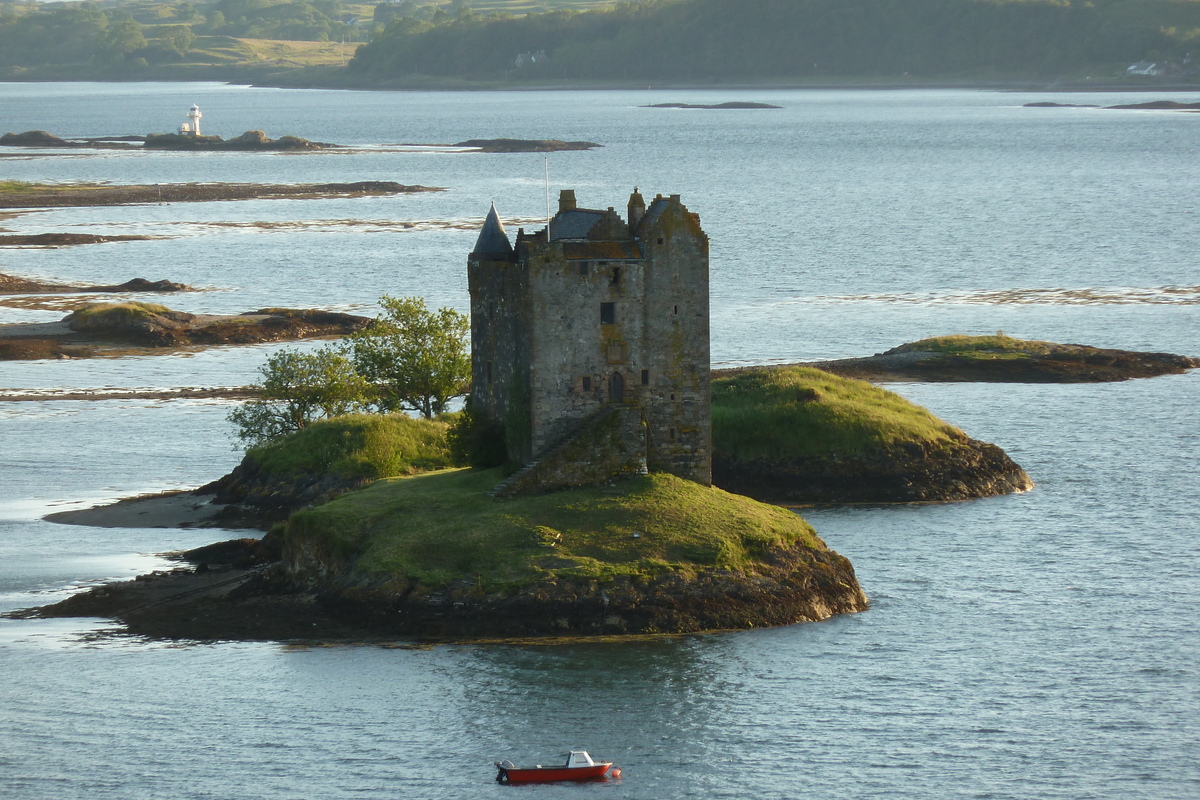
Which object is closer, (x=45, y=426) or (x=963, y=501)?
(x=963, y=501)

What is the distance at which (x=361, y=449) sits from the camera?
75.4 meters

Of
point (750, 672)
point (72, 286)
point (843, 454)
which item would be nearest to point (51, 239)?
point (72, 286)

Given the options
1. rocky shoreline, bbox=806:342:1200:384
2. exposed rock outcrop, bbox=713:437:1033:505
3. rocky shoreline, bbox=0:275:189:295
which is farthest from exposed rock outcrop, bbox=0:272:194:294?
exposed rock outcrop, bbox=713:437:1033:505

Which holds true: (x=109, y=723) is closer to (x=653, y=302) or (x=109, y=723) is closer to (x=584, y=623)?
(x=584, y=623)

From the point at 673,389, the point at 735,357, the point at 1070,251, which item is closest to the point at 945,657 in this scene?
the point at 673,389

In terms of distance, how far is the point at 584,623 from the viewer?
56.0m

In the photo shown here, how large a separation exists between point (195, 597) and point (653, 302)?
19635 mm

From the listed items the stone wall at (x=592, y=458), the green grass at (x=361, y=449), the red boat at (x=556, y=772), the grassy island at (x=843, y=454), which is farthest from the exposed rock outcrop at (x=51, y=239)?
the red boat at (x=556, y=772)

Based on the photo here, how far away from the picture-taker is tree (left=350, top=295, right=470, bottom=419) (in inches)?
3285

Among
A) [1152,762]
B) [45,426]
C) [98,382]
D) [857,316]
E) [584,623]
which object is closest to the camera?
[1152,762]

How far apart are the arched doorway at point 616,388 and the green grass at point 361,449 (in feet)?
45.2

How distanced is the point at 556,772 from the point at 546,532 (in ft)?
44.2

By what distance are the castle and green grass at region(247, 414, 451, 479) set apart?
11783 mm

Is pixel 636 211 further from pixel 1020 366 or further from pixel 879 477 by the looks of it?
pixel 1020 366
